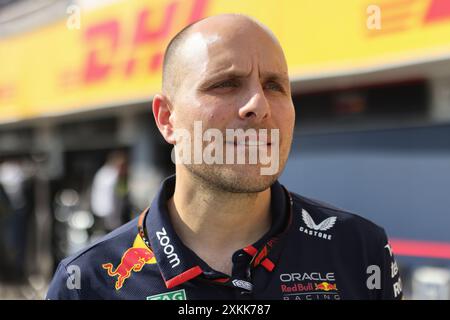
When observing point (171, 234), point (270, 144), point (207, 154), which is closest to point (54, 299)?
point (171, 234)

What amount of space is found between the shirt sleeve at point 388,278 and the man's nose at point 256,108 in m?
0.60

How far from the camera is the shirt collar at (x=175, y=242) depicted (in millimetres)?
1600

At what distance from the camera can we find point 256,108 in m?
1.54

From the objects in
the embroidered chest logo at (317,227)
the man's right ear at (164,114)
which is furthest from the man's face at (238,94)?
the embroidered chest logo at (317,227)

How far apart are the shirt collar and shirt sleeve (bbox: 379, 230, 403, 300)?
330 millimetres

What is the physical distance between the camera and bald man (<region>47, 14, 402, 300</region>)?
1586 mm

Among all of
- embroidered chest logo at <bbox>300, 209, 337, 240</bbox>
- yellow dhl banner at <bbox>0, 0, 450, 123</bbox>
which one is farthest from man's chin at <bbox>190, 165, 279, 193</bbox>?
yellow dhl banner at <bbox>0, 0, 450, 123</bbox>

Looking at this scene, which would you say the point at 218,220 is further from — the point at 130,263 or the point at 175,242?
the point at 130,263

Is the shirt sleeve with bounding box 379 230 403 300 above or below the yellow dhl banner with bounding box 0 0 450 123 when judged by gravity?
below

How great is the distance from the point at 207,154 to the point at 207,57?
0.93ft

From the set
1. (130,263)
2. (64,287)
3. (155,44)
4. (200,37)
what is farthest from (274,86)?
(155,44)

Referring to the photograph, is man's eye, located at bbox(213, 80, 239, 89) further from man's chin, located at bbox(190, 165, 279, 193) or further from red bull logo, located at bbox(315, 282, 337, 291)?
red bull logo, located at bbox(315, 282, 337, 291)

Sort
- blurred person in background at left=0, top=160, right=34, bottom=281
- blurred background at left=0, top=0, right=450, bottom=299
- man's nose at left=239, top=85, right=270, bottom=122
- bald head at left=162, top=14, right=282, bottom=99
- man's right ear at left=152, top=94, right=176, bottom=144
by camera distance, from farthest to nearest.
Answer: blurred person in background at left=0, top=160, right=34, bottom=281, blurred background at left=0, top=0, right=450, bottom=299, man's right ear at left=152, top=94, right=176, bottom=144, bald head at left=162, top=14, right=282, bottom=99, man's nose at left=239, top=85, right=270, bottom=122

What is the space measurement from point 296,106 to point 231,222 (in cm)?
440
